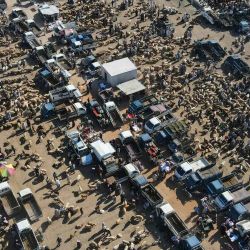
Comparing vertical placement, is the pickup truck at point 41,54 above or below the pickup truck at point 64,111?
above

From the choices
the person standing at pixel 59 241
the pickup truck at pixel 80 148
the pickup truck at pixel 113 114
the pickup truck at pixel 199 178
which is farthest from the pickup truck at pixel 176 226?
the pickup truck at pixel 113 114

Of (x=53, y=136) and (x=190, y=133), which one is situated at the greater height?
(x=53, y=136)

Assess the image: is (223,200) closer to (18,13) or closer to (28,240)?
(28,240)

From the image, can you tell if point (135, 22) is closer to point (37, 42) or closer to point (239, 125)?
point (37, 42)

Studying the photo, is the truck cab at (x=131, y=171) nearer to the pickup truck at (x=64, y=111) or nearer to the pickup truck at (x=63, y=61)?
the pickup truck at (x=64, y=111)

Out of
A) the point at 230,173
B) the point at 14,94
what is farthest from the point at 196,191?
the point at 14,94

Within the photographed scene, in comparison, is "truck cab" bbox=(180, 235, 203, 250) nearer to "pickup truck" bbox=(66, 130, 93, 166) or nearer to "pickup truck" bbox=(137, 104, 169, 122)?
"pickup truck" bbox=(66, 130, 93, 166)

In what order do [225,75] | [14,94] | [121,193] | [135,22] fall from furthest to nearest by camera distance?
[135,22]
[225,75]
[14,94]
[121,193]
